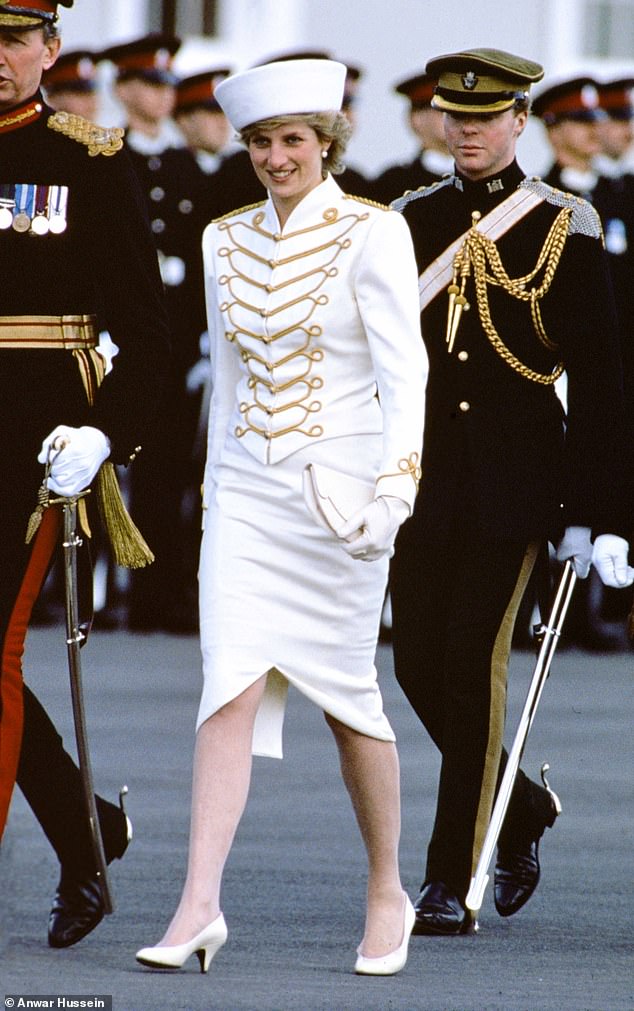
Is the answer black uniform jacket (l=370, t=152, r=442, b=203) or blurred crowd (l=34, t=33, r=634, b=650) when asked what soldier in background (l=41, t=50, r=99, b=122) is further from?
black uniform jacket (l=370, t=152, r=442, b=203)

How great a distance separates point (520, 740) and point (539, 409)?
760 millimetres

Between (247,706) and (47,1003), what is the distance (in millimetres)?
824

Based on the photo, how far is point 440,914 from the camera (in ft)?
23.0

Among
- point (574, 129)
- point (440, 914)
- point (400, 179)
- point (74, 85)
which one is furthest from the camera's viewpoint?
point (74, 85)

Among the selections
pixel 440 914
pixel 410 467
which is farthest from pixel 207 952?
pixel 410 467

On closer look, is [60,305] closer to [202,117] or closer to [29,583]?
[29,583]

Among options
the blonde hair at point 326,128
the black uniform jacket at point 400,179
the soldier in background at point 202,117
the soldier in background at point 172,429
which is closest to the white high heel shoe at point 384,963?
the blonde hair at point 326,128

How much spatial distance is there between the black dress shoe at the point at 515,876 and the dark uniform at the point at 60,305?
1.19m

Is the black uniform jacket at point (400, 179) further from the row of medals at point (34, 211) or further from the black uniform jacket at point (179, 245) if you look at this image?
the row of medals at point (34, 211)

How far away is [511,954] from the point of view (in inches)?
265

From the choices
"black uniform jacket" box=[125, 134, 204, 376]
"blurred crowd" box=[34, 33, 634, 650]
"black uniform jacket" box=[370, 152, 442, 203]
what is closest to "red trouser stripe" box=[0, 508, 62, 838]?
"black uniform jacket" box=[370, 152, 442, 203]

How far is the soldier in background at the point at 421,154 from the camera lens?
12109 millimetres

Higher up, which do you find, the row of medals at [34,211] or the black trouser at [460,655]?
the row of medals at [34,211]

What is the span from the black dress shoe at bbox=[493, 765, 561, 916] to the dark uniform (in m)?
1.19
